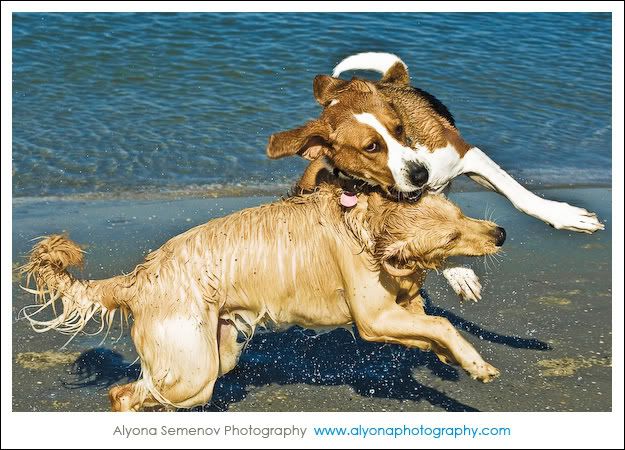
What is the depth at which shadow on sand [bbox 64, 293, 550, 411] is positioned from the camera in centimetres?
725

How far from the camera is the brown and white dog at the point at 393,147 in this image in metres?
6.25

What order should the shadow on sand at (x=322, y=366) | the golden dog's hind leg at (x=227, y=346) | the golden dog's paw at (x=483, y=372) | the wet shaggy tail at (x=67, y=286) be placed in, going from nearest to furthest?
the golden dog's paw at (x=483, y=372) < the wet shaggy tail at (x=67, y=286) < the golden dog's hind leg at (x=227, y=346) < the shadow on sand at (x=322, y=366)

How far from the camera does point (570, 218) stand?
6.54 m

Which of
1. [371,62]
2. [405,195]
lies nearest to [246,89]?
[371,62]

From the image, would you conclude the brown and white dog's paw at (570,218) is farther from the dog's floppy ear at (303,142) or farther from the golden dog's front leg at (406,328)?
the dog's floppy ear at (303,142)

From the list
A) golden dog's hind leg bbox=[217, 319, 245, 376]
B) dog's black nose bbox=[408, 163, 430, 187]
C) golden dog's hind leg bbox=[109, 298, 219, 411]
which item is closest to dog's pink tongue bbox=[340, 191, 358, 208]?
dog's black nose bbox=[408, 163, 430, 187]

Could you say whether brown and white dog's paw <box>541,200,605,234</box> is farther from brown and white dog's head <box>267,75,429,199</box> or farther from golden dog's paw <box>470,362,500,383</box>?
golden dog's paw <box>470,362,500,383</box>

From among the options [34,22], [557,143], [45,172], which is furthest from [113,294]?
[34,22]

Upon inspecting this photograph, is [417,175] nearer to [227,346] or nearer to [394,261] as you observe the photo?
[394,261]

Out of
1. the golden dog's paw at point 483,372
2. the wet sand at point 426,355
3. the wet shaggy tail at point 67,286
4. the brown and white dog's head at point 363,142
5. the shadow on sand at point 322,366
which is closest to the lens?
the golden dog's paw at point 483,372

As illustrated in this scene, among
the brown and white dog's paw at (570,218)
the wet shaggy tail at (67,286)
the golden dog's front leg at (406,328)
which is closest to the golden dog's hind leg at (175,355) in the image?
the wet shaggy tail at (67,286)

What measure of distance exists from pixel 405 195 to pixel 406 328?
913 mm

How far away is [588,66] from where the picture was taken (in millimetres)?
14461

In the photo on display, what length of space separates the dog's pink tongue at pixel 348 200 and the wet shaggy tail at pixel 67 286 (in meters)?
1.69
